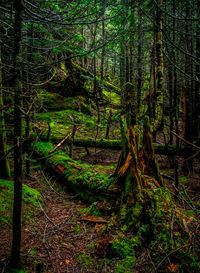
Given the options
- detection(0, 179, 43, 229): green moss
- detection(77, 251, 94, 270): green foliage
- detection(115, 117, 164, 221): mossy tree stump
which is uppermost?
detection(115, 117, 164, 221): mossy tree stump

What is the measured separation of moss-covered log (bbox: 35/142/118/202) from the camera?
13.9 ft

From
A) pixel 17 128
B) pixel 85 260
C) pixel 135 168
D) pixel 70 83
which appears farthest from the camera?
pixel 70 83

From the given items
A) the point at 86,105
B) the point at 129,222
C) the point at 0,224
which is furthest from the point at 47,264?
the point at 86,105

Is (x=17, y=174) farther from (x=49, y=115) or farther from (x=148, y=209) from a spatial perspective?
(x=49, y=115)

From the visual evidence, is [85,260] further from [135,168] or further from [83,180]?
[83,180]

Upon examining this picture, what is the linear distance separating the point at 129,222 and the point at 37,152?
15.9ft

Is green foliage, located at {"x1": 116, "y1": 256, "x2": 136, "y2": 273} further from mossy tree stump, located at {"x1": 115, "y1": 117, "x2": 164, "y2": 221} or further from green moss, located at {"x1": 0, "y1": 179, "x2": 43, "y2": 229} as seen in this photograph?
green moss, located at {"x1": 0, "y1": 179, "x2": 43, "y2": 229}

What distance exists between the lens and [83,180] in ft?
15.9

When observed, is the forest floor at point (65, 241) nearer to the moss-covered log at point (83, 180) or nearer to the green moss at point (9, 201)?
the green moss at point (9, 201)

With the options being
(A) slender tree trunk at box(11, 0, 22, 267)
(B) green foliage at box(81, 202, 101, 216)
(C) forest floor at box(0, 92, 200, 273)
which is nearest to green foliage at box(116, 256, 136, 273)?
(C) forest floor at box(0, 92, 200, 273)

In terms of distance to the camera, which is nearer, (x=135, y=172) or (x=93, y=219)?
(x=135, y=172)

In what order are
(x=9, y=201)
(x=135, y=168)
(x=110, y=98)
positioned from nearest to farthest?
1. (x=9, y=201)
2. (x=135, y=168)
3. (x=110, y=98)

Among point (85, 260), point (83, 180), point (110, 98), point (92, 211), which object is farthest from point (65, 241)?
point (110, 98)

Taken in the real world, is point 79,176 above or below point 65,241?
above
